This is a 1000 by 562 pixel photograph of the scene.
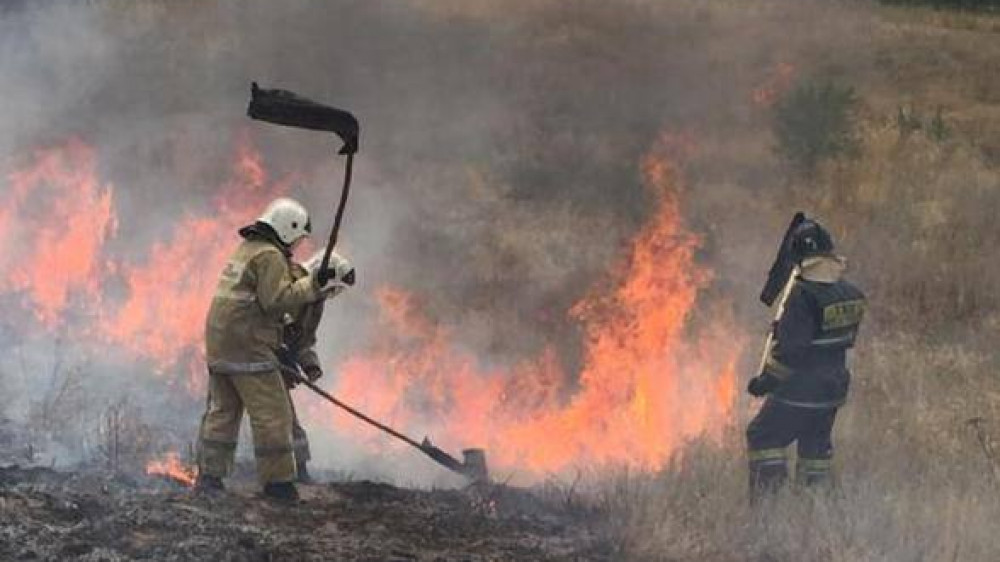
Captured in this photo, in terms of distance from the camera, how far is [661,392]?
876 centimetres

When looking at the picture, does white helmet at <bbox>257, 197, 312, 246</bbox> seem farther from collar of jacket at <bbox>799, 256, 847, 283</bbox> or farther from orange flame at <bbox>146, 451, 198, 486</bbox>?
collar of jacket at <bbox>799, 256, 847, 283</bbox>

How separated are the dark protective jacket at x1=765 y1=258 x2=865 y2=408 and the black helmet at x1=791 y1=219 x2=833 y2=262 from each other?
0.06 meters

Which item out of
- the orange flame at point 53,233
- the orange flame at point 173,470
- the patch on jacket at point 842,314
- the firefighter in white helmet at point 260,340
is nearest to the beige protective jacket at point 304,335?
the firefighter in white helmet at point 260,340

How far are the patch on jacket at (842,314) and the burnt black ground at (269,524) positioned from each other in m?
1.72

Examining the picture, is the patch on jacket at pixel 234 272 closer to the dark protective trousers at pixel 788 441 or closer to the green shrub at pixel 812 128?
the dark protective trousers at pixel 788 441

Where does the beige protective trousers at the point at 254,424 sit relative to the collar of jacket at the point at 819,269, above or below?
below

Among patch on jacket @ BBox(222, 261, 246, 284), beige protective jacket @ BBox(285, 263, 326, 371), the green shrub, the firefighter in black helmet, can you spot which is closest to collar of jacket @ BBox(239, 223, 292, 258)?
patch on jacket @ BBox(222, 261, 246, 284)

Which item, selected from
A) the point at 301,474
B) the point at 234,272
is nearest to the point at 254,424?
the point at 234,272

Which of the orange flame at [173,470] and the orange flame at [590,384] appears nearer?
the orange flame at [173,470]

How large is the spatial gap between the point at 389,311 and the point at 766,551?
208 inches

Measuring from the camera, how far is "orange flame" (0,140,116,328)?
10359 mm

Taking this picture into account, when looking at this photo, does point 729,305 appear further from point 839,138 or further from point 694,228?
point 839,138

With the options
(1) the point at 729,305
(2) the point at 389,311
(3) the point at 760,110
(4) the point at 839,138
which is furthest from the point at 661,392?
Result: (3) the point at 760,110

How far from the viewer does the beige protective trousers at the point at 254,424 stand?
20.5ft
